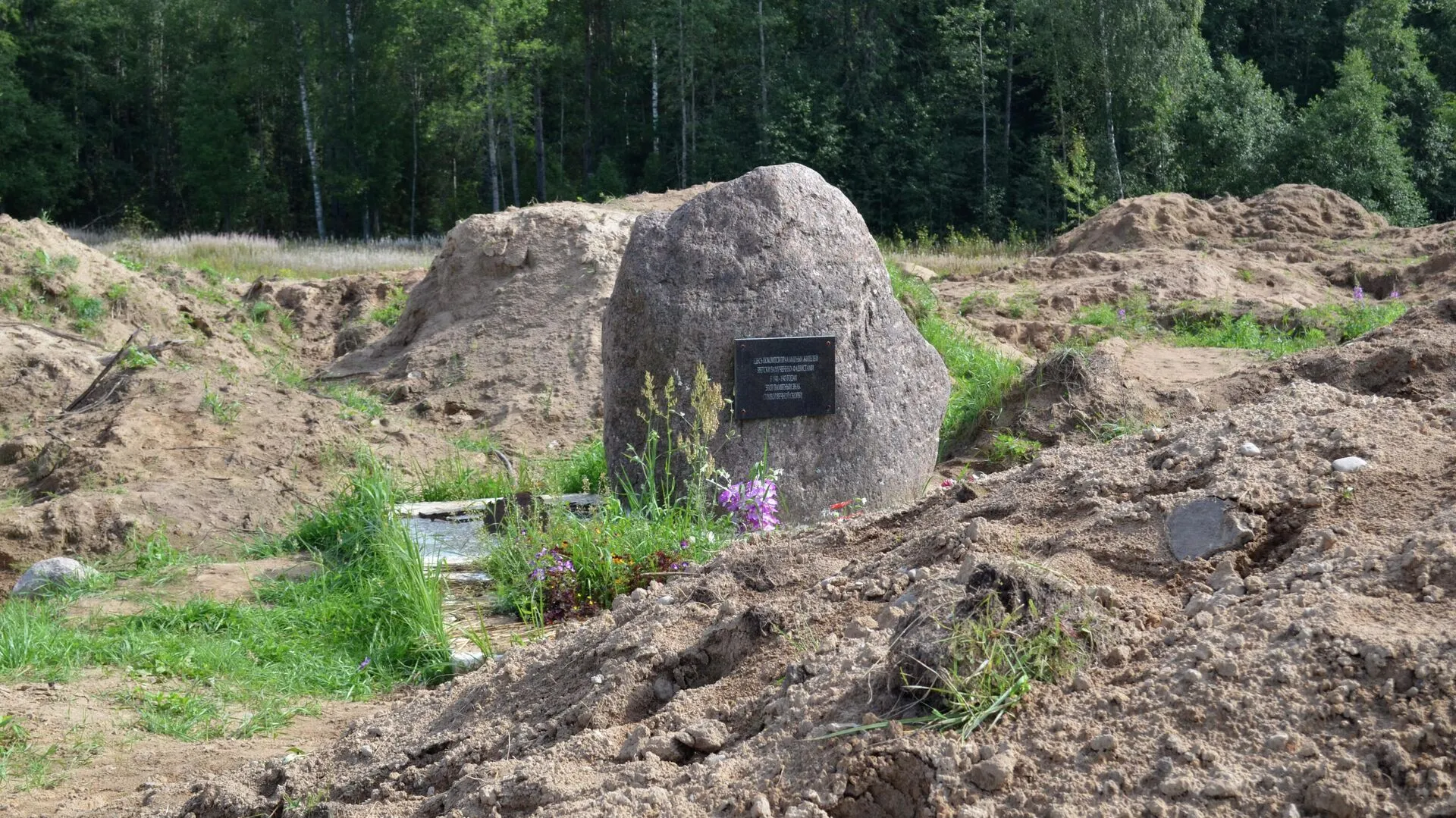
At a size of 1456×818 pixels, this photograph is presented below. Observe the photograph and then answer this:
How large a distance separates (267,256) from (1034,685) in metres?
26.2

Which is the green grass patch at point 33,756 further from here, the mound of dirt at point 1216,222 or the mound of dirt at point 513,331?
the mound of dirt at point 1216,222

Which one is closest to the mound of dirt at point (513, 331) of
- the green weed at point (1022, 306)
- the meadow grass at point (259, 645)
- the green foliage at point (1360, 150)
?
the meadow grass at point (259, 645)

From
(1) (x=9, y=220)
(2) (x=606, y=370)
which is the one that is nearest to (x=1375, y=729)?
(2) (x=606, y=370)

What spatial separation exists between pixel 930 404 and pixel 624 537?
229cm

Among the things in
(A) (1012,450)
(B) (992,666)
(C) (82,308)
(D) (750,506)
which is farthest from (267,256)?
(B) (992,666)

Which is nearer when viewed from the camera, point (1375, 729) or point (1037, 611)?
point (1375, 729)

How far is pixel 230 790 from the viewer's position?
11.0 ft

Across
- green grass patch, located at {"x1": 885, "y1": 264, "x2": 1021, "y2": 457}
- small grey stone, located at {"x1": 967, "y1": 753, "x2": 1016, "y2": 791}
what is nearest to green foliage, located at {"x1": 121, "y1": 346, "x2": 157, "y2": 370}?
green grass patch, located at {"x1": 885, "y1": 264, "x2": 1021, "y2": 457}

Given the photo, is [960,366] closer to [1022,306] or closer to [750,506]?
[1022,306]

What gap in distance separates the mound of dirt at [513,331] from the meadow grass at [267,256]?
340 inches

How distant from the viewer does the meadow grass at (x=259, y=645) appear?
4902mm

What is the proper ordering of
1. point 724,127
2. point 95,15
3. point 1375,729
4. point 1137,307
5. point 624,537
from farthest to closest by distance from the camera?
point 95,15 → point 724,127 → point 1137,307 → point 624,537 → point 1375,729

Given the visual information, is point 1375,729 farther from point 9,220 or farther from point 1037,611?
point 9,220

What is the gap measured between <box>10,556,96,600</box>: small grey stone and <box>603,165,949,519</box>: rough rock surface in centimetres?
278
